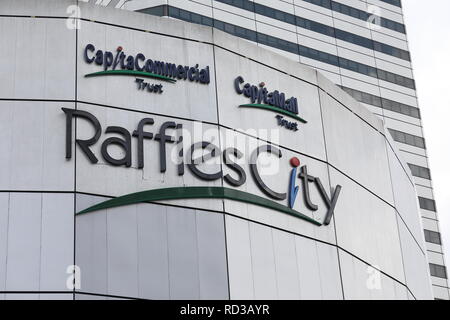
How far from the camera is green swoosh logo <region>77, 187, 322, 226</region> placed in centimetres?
2992

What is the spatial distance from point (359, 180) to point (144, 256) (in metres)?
11.0

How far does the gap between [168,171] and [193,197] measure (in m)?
1.18

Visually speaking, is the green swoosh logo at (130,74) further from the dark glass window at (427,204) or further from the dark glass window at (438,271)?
the dark glass window at (427,204)

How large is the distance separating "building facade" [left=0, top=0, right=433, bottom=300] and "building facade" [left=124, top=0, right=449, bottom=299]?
44370 mm

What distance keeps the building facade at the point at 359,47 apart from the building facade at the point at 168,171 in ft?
146

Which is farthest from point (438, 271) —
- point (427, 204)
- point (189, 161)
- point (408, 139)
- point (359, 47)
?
point (189, 161)

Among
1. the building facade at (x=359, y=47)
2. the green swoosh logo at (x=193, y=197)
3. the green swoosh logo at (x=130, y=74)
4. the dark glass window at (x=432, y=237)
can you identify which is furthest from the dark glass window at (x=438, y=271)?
the green swoosh logo at (x=130, y=74)

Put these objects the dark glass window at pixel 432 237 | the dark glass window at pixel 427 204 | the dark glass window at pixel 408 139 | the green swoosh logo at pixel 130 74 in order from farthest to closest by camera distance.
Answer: the dark glass window at pixel 408 139 → the dark glass window at pixel 427 204 → the dark glass window at pixel 432 237 → the green swoosh logo at pixel 130 74

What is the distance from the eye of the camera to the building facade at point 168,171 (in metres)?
29.1

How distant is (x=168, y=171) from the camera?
103ft

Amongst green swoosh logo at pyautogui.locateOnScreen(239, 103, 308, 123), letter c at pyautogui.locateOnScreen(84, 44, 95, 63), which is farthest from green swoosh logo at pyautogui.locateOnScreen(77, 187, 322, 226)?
letter c at pyautogui.locateOnScreen(84, 44, 95, 63)

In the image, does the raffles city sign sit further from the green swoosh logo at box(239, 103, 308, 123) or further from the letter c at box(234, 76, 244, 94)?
the letter c at box(234, 76, 244, 94)
